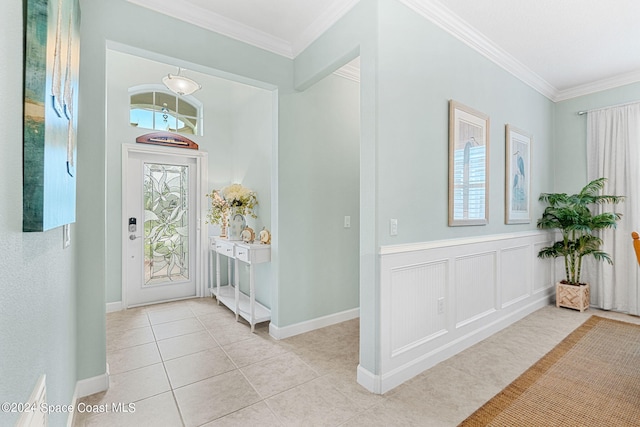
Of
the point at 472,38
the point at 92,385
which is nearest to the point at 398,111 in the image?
the point at 472,38

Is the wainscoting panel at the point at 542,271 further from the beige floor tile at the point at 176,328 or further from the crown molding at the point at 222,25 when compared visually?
the beige floor tile at the point at 176,328

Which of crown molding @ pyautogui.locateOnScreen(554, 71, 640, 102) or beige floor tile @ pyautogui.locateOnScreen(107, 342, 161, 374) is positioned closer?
beige floor tile @ pyautogui.locateOnScreen(107, 342, 161, 374)

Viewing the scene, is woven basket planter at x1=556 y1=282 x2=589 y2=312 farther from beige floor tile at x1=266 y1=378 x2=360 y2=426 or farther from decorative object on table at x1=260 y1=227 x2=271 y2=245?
decorative object on table at x1=260 y1=227 x2=271 y2=245

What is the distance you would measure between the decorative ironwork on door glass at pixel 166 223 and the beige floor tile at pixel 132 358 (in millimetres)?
1469

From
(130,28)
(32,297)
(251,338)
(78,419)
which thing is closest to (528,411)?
(251,338)

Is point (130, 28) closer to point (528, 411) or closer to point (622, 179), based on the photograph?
point (528, 411)

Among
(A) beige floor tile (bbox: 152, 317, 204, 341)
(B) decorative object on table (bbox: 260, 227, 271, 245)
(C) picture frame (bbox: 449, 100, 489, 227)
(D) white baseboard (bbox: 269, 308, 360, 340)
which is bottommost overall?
(A) beige floor tile (bbox: 152, 317, 204, 341)

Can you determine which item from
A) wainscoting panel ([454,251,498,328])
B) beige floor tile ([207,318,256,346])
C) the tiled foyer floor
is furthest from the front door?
wainscoting panel ([454,251,498,328])

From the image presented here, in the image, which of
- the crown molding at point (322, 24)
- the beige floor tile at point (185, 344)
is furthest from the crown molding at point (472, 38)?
the beige floor tile at point (185, 344)

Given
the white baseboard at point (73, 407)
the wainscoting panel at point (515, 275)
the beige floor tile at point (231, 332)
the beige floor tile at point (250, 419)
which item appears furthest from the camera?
the wainscoting panel at point (515, 275)

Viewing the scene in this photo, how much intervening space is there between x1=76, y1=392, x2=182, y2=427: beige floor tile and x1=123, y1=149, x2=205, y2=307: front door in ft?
7.46

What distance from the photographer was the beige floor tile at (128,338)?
2703 millimetres

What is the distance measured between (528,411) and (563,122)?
3979 mm

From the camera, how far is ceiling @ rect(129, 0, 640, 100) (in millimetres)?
2303
